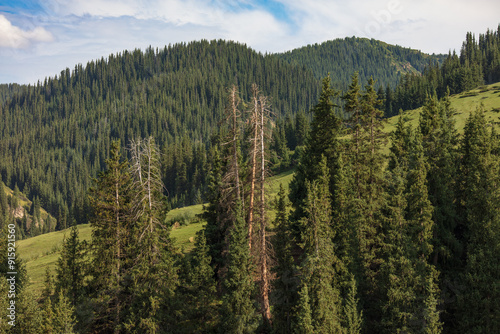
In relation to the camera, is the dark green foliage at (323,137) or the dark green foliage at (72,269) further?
the dark green foliage at (323,137)

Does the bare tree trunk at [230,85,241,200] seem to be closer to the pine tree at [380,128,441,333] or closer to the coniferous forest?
the coniferous forest

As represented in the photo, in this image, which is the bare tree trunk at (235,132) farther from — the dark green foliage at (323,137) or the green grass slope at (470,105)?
the green grass slope at (470,105)

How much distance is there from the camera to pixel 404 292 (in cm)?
3206

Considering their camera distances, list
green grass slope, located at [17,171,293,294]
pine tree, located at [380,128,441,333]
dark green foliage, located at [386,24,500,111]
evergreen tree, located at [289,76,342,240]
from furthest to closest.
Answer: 1. dark green foliage, located at [386,24,500,111]
2. green grass slope, located at [17,171,293,294]
3. evergreen tree, located at [289,76,342,240]
4. pine tree, located at [380,128,441,333]

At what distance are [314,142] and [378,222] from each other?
36.4ft

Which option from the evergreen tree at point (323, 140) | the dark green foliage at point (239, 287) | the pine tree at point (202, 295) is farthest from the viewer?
the evergreen tree at point (323, 140)

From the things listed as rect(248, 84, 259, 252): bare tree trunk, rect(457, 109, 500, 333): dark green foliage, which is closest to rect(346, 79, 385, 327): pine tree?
rect(457, 109, 500, 333): dark green foliage

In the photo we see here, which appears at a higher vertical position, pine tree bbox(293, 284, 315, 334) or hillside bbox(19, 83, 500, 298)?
hillside bbox(19, 83, 500, 298)

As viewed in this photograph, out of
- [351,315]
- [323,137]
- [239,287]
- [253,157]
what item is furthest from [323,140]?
[239,287]

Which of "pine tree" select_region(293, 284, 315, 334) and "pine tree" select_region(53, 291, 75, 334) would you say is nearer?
"pine tree" select_region(53, 291, 75, 334)

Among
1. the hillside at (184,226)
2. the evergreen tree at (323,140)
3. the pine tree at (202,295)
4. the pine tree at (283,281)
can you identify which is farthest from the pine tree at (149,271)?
the evergreen tree at (323,140)

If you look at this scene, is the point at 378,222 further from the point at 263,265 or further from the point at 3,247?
the point at 3,247

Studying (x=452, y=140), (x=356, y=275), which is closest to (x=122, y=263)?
(x=356, y=275)

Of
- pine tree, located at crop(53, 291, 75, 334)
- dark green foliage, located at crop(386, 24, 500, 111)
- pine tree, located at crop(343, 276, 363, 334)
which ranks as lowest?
pine tree, located at crop(343, 276, 363, 334)
